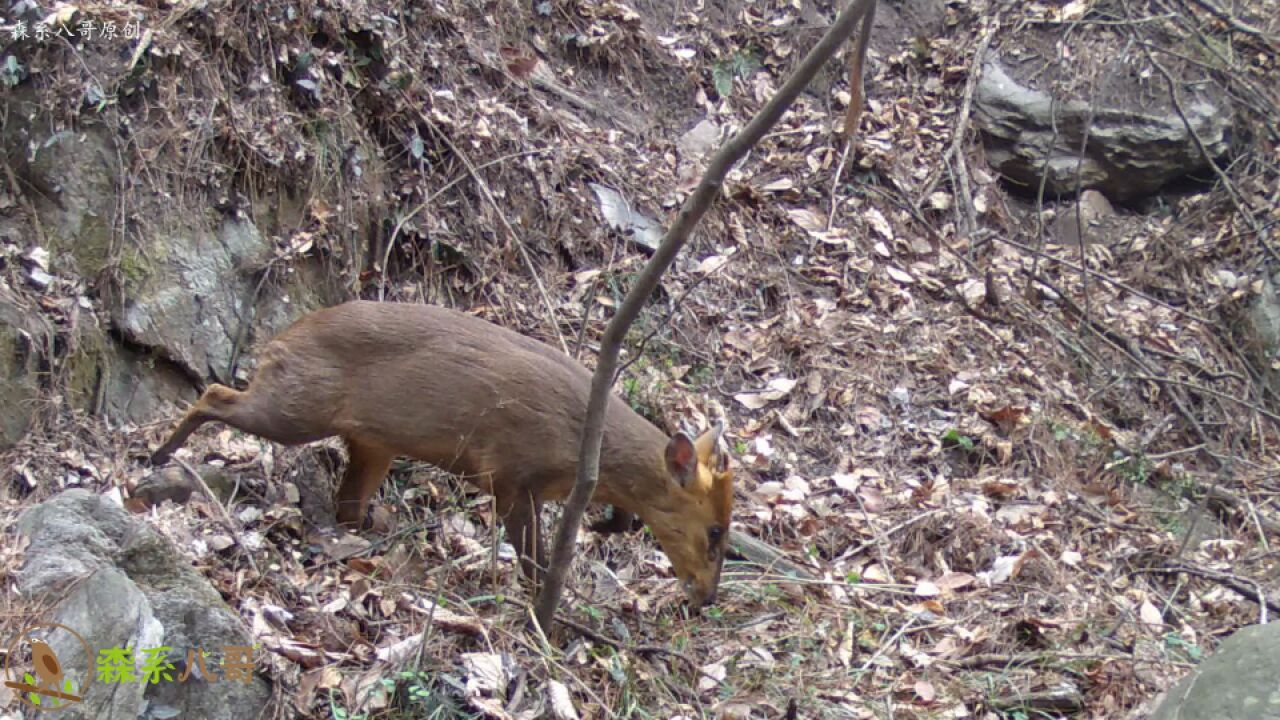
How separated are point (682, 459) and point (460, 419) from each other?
1.12 meters

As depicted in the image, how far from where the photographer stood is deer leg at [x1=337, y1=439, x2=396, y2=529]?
6.20m

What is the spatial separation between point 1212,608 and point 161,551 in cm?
601

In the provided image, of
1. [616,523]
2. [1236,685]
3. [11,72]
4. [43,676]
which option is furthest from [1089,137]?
[43,676]

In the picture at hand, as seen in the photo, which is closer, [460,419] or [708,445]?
[460,419]

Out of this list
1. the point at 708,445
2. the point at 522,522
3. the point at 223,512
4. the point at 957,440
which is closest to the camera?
the point at 223,512

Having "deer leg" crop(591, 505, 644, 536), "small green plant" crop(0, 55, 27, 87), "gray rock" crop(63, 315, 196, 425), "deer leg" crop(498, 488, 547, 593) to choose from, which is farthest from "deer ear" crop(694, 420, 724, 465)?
"small green plant" crop(0, 55, 27, 87)

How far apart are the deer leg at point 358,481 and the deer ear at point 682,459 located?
56.3 inches

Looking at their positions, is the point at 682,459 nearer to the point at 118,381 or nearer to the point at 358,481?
the point at 358,481

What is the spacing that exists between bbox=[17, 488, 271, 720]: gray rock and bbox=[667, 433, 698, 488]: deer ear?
7.55ft

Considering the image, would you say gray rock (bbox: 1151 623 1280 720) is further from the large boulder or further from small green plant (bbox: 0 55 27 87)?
small green plant (bbox: 0 55 27 87)

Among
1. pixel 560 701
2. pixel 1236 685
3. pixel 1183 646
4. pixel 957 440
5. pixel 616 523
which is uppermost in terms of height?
pixel 1236 685

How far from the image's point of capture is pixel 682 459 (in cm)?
604

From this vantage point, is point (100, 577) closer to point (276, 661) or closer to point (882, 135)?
point (276, 661)

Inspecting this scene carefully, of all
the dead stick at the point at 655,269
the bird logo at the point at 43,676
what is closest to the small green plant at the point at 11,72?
the bird logo at the point at 43,676
